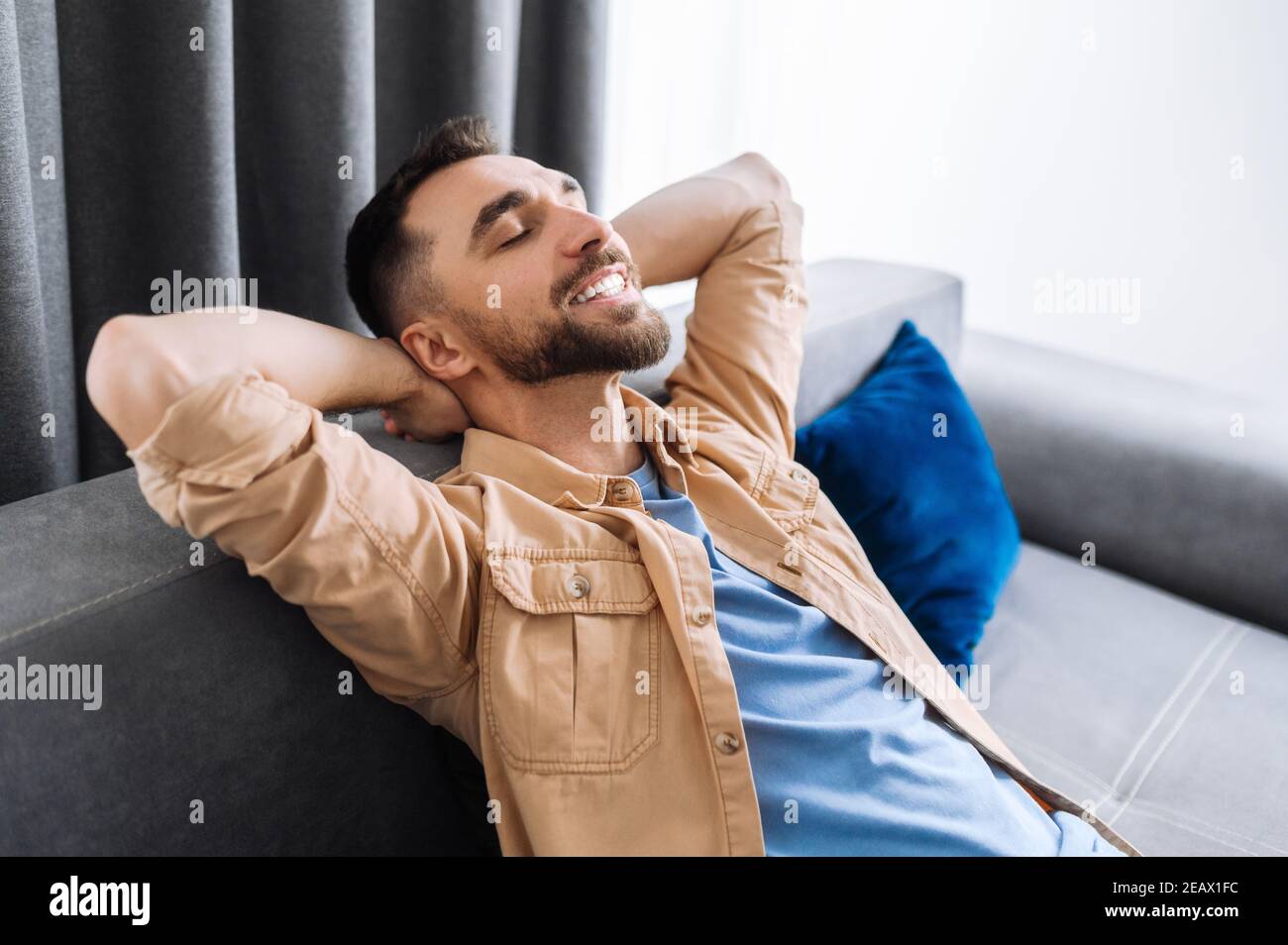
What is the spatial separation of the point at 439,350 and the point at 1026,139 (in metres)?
2.04

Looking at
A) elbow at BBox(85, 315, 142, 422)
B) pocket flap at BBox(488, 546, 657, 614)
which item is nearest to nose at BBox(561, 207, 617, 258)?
pocket flap at BBox(488, 546, 657, 614)

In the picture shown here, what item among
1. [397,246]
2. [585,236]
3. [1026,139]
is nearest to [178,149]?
[397,246]

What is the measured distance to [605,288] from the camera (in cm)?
122

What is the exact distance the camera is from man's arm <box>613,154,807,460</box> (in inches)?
55.2

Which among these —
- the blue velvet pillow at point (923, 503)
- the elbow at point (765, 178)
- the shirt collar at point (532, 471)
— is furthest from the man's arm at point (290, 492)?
the elbow at point (765, 178)

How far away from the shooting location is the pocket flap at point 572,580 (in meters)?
0.97

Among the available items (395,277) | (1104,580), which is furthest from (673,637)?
(1104,580)

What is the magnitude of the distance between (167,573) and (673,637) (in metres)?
0.47

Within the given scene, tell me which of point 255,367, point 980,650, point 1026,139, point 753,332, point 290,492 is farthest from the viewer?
point 1026,139

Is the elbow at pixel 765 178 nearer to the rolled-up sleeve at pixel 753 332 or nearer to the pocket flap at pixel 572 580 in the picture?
the rolled-up sleeve at pixel 753 332

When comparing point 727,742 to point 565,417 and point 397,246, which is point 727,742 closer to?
point 565,417

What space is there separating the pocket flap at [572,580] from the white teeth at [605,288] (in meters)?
0.33

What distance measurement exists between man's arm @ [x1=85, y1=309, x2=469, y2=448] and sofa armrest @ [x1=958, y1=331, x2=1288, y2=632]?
116 centimetres
